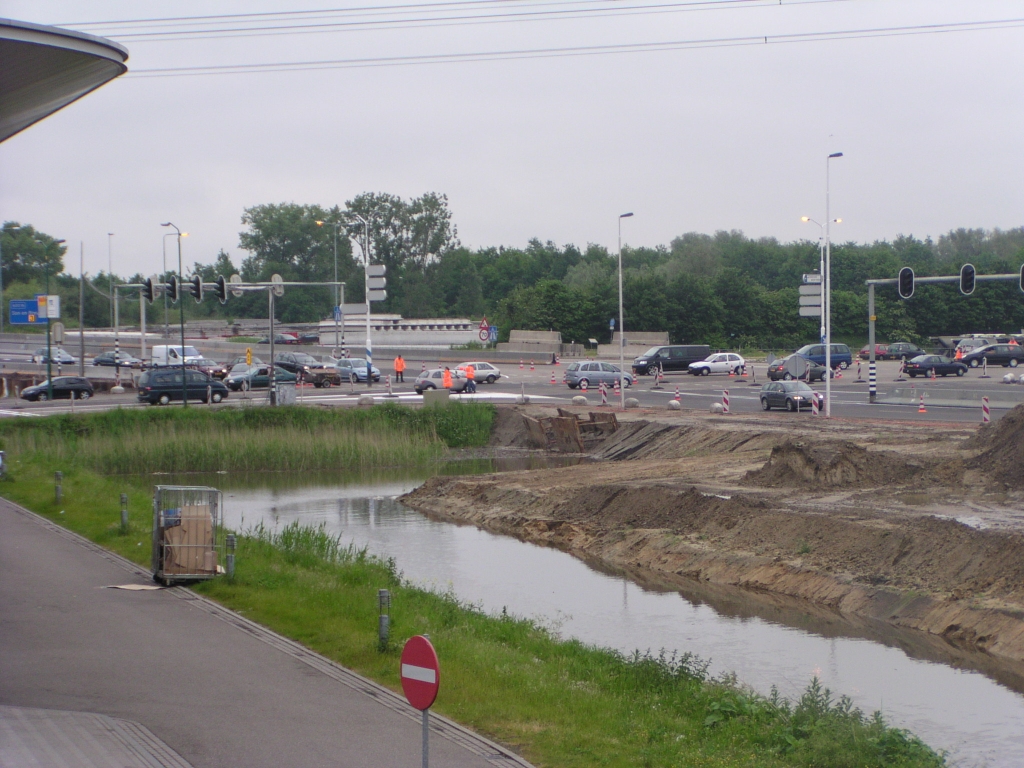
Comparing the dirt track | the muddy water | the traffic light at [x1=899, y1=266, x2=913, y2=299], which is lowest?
the muddy water

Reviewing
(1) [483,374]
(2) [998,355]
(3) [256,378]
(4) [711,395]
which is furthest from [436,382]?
(2) [998,355]

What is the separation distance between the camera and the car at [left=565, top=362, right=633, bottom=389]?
59656mm

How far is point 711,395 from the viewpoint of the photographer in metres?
55.0

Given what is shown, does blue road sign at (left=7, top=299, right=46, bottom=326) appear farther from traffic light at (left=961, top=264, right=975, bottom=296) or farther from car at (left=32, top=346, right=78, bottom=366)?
traffic light at (left=961, top=264, right=975, bottom=296)

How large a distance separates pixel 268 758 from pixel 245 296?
128 meters

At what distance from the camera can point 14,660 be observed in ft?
33.3

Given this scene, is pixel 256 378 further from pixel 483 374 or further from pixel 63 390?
pixel 483 374

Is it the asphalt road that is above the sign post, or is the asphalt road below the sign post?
below

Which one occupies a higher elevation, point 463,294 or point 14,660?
point 463,294

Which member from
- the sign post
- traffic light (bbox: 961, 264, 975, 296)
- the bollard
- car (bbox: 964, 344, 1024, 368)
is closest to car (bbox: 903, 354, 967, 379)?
car (bbox: 964, 344, 1024, 368)

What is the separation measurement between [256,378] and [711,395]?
25.2 metres

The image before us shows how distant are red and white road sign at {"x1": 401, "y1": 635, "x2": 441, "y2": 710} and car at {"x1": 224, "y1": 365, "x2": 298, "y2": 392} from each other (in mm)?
50398

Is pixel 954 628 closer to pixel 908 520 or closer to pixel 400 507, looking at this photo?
pixel 908 520

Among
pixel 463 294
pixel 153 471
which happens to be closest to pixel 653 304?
pixel 463 294
